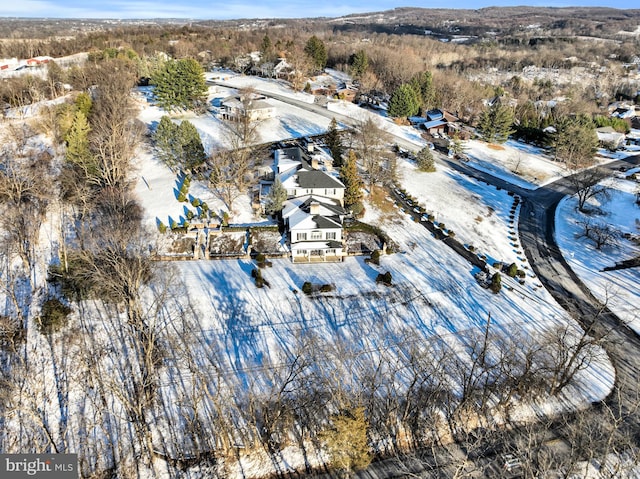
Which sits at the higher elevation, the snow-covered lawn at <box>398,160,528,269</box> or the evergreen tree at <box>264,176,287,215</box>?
the evergreen tree at <box>264,176,287,215</box>

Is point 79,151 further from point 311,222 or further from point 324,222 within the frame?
point 324,222

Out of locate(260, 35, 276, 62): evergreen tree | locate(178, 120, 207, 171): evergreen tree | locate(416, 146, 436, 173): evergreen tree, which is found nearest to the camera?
locate(178, 120, 207, 171): evergreen tree

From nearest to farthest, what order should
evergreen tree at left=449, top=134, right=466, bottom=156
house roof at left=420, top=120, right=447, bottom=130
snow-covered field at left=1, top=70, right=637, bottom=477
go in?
snow-covered field at left=1, top=70, right=637, bottom=477, evergreen tree at left=449, top=134, right=466, bottom=156, house roof at left=420, top=120, right=447, bottom=130

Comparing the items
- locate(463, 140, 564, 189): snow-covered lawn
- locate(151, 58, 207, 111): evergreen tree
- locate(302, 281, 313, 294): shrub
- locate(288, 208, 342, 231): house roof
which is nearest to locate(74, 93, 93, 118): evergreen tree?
locate(151, 58, 207, 111): evergreen tree

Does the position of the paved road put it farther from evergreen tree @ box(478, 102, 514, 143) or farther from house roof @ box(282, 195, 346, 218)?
house roof @ box(282, 195, 346, 218)

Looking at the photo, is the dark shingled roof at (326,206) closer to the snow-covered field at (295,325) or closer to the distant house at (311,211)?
the distant house at (311,211)

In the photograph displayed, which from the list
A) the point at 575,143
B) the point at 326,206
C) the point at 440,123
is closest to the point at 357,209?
the point at 326,206

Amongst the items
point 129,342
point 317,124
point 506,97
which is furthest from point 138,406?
point 506,97
